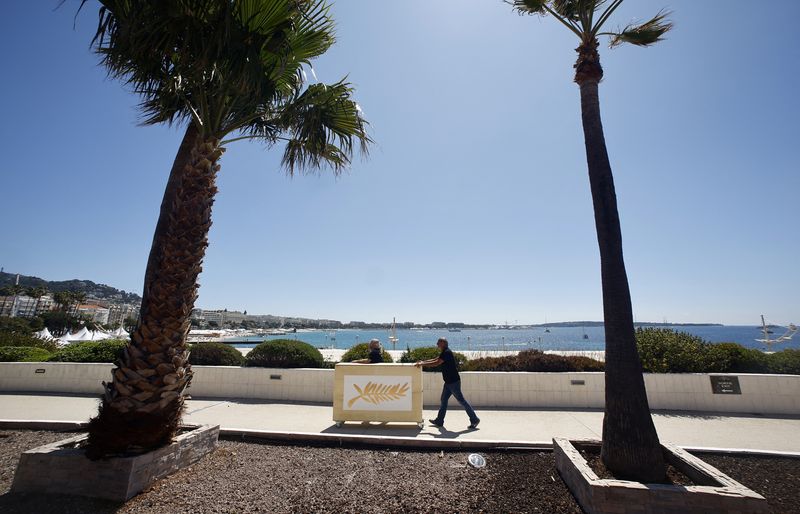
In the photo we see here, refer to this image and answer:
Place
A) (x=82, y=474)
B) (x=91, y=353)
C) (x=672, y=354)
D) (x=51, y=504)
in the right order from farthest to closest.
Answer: (x=91, y=353) < (x=672, y=354) < (x=82, y=474) < (x=51, y=504)

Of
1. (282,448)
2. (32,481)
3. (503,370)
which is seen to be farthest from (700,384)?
(32,481)

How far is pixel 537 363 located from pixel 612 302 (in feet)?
19.8

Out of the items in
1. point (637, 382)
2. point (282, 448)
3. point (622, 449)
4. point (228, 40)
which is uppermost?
point (228, 40)

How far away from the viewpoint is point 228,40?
184 inches

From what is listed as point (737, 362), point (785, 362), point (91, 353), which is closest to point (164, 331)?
point (91, 353)

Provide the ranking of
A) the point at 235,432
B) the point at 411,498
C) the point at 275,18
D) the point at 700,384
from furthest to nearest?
the point at 700,384 < the point at 235,432 < the point at 275,18 < the point at 411,498

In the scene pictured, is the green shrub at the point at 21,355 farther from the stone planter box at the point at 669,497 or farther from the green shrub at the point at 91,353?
the stone planter box at the point at 669,497

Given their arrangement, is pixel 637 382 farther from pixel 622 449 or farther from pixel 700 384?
pixel 700 384

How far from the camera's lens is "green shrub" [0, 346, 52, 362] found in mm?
11453

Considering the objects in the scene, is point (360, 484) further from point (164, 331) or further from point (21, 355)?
point (21, 355)

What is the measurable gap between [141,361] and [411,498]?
347 cm

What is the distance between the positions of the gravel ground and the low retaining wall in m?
3.83

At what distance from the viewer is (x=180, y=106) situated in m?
6.10

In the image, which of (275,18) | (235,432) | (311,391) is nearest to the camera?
(275,18)
